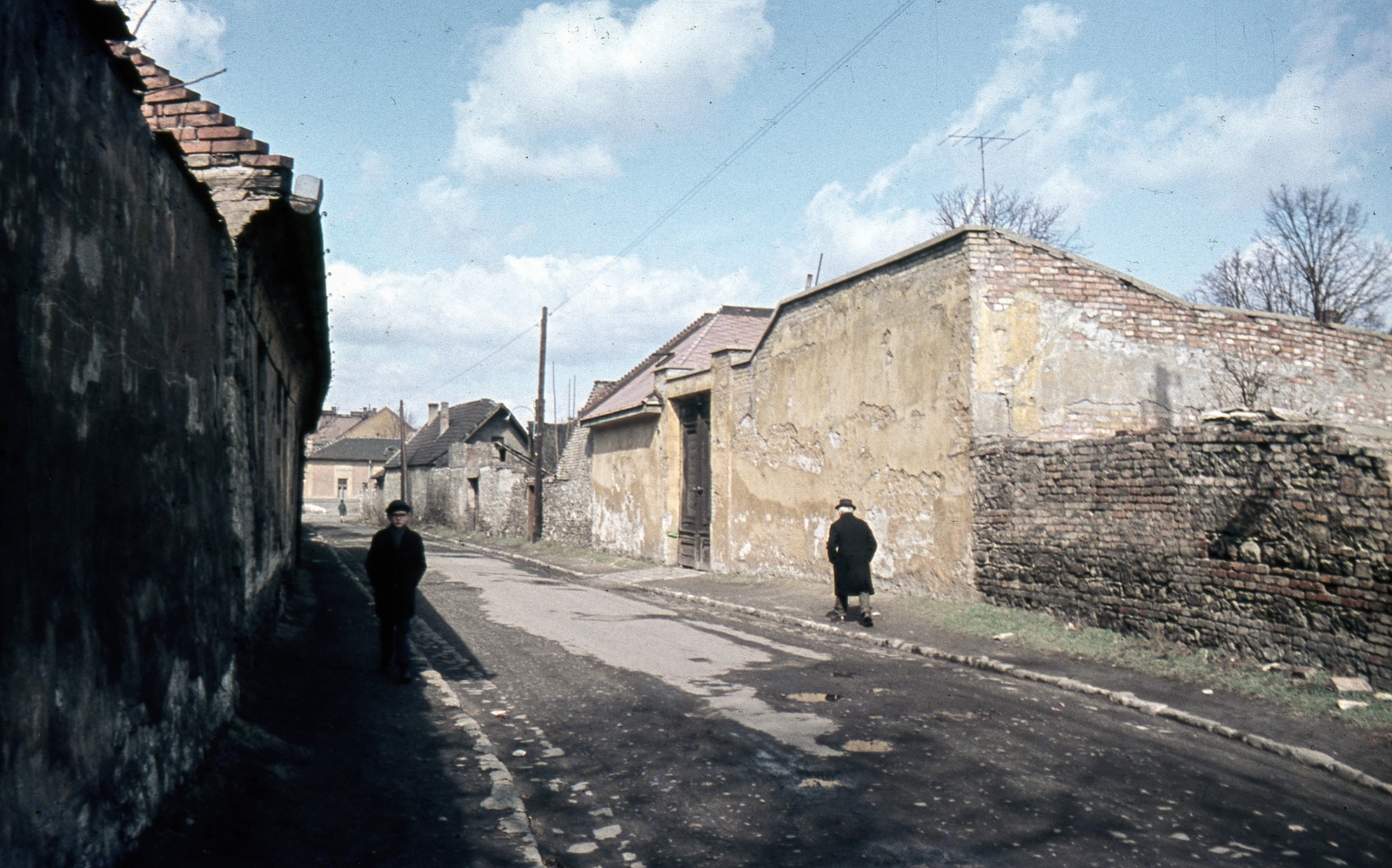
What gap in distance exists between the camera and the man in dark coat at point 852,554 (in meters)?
12.4

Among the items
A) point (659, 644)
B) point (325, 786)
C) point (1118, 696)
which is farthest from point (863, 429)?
point (325, 786)

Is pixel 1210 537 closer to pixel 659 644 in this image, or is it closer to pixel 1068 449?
pixel 1068 449

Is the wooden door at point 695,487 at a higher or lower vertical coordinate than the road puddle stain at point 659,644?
higher

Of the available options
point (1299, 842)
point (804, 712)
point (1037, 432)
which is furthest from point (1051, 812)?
point (1037, 432)

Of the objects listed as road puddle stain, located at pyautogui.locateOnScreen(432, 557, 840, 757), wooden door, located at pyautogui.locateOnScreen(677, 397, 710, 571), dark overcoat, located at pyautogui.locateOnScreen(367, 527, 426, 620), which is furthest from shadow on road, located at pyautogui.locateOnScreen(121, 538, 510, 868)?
wooden door, located at pyautogui.locateOnScreen(677, 397, 710, 571)

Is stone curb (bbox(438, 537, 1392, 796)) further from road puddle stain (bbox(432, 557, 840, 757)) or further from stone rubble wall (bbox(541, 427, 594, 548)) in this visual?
stone rubble wall (bbox(541, 427, 594, 548))

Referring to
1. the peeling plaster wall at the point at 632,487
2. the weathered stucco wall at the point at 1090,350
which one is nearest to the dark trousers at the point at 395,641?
the weathered stucco wall at the point at 1090,350

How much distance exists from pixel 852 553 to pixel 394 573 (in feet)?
19.8

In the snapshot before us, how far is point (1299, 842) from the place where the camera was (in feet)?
14.9

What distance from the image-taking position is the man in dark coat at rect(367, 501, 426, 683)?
8.52 m

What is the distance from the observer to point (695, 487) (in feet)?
74.0

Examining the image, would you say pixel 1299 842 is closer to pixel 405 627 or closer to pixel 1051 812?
pixel 1051 812

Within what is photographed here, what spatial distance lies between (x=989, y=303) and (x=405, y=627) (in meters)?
8.81

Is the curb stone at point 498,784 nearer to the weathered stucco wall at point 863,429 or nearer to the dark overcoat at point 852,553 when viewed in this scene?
the dark overcoat at point 852,553
